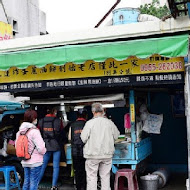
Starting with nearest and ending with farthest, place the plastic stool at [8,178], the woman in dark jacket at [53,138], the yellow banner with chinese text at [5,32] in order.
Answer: the woman in dark jacket at [53,138]
the plastic stool at [8,178]
the yellow banner with chinese text at [5,32]

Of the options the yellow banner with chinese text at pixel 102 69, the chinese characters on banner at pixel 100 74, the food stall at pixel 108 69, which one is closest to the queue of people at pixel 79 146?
the food stall at pixel 108 69

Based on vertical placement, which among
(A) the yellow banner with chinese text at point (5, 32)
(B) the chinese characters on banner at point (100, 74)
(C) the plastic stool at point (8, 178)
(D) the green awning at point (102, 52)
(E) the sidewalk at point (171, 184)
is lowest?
(E) the sidewalk at point (171, 184)

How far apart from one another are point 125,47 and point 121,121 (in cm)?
389

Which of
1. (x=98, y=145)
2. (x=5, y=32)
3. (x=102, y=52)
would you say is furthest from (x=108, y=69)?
(x=5, y=32)

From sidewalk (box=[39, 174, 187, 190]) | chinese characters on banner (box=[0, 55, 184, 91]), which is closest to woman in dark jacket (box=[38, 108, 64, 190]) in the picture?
sidewalk (box=[39, 174, 187, 190])

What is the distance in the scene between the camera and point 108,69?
689 centimetres

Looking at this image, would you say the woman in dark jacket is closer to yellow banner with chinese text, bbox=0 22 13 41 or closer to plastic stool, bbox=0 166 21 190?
plastic stool, bbox=0 166 21 190

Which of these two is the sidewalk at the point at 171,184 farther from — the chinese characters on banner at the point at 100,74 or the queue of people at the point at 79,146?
the chinese characters on banner at the point at 100,74

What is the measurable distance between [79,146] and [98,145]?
3.14 feet

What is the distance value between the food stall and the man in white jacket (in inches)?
37.6

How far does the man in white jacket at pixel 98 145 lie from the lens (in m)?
6.09

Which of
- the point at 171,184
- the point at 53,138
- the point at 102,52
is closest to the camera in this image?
the point at 102,52

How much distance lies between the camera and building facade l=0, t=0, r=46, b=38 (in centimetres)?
1711

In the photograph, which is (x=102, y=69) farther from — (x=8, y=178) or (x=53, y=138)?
(x=8, y=178)
